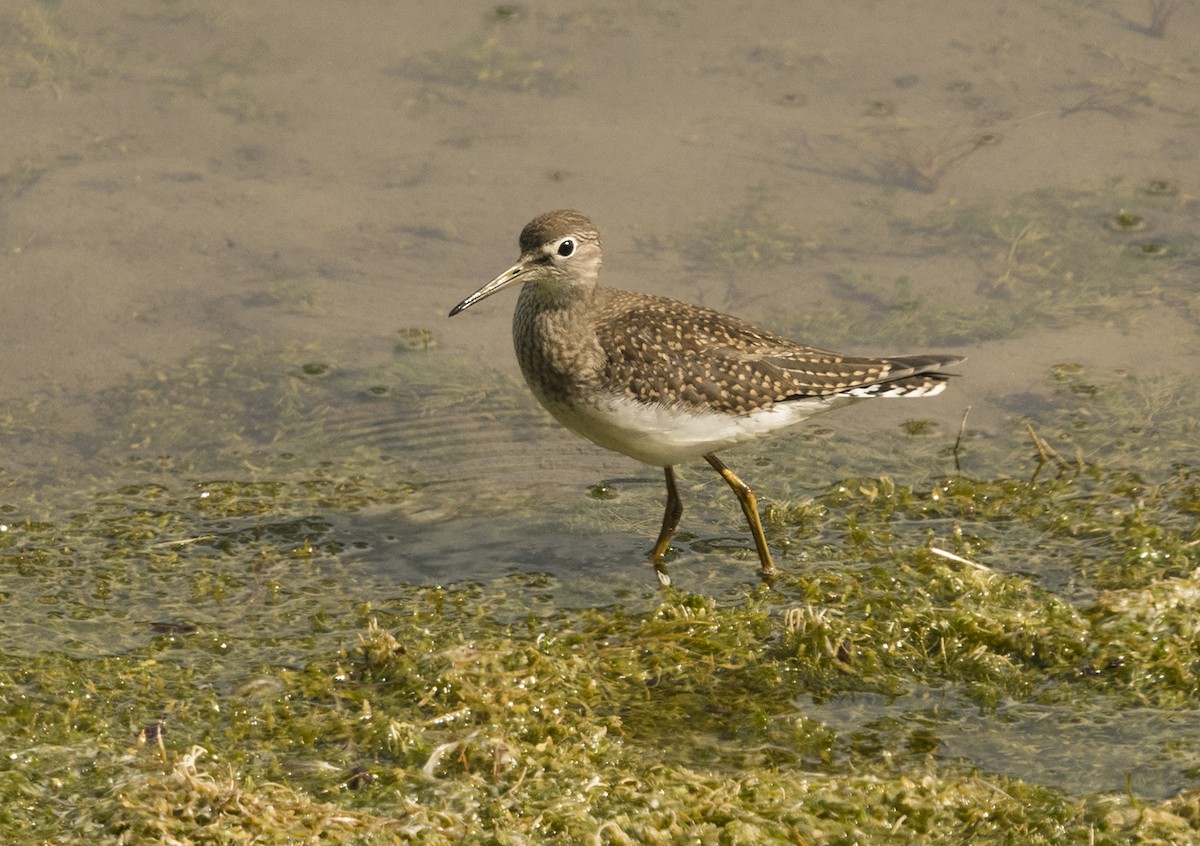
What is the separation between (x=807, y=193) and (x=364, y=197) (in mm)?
2988

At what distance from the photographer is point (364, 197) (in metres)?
9.70

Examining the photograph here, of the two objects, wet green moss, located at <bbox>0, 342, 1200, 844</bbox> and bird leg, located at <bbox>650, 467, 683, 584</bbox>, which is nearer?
wet green moss, located at <bbox>0, 342, 1200, 844</bbox>

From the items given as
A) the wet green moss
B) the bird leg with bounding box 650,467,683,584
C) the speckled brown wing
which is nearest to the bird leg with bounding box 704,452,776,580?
the wet green moss

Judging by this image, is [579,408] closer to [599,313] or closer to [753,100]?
[599,313]

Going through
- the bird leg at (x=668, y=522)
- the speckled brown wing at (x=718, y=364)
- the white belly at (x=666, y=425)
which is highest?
the speckled brown wing at (x=718, y=364)

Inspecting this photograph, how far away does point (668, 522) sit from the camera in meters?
7.07

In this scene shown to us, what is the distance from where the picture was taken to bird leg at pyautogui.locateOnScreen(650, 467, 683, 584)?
274 inches

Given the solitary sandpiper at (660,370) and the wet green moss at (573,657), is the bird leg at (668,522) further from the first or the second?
the wet green moss at (573,657)

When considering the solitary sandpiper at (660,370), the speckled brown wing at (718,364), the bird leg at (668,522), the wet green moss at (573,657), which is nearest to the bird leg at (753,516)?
the solitary sandpiper at (660,370)

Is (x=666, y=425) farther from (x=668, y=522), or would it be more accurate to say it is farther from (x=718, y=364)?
(x=668, y=522)

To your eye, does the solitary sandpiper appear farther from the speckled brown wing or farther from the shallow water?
the shallow water

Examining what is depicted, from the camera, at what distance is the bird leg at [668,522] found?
6.95 meters

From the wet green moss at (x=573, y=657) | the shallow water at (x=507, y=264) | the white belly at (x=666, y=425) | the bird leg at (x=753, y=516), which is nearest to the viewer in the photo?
the wet green moss at (x=573, y=657)

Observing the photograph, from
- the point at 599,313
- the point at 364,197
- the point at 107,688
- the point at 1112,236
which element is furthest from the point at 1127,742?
the point at 364,197
